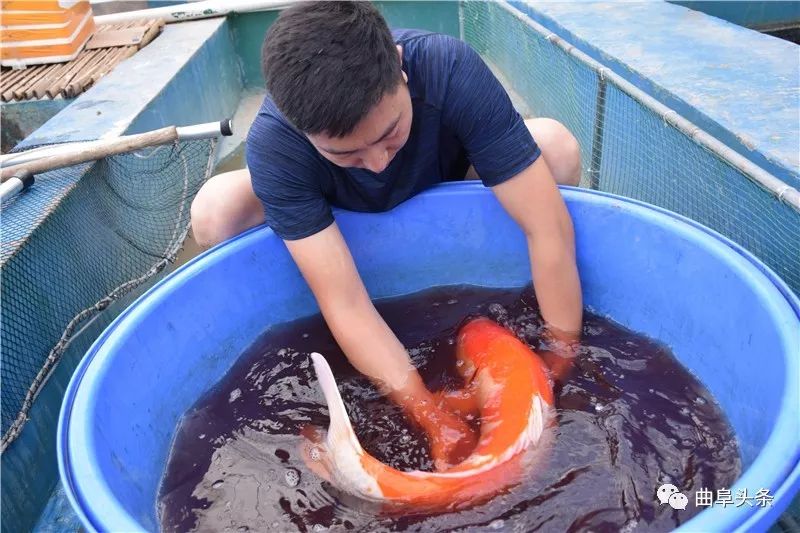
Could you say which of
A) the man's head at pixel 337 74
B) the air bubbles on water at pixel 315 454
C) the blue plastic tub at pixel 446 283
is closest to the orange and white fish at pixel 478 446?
the air bubbles on water at pixel 315 454

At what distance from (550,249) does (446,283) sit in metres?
0.48

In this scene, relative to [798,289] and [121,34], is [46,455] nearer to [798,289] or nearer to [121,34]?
[798,289]

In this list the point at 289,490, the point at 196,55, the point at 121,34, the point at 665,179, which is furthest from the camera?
the point at 121,34

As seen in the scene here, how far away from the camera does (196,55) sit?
136 inches

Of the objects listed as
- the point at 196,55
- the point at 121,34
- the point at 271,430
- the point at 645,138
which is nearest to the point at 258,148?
the point at 271,430

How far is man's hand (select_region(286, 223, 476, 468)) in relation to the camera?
4.98ft

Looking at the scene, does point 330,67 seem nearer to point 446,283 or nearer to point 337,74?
point 337,74

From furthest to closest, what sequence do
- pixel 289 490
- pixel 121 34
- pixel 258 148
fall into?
1. pixel 121 34
2. pixel 258 148
3. pixel 289 490

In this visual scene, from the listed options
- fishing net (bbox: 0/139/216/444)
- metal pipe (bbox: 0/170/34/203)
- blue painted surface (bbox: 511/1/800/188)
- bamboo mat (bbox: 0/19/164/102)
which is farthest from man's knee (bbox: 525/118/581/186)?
bamboo mat (bbox: 0/19/164/102)

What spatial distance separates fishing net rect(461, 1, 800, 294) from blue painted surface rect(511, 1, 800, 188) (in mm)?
70

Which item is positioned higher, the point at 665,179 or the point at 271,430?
the point at 665,179

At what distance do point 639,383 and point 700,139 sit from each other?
1.86 ft

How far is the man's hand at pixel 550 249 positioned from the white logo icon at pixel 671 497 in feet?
1.19

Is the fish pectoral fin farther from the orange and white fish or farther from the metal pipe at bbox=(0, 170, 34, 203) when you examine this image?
the metal pipe at bbox=(0, 170, 34, 203)
